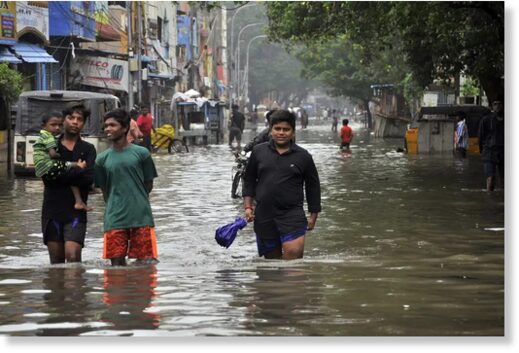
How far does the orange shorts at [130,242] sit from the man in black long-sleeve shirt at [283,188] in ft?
3.16

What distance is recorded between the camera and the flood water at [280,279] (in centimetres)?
827

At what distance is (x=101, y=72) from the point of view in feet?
157

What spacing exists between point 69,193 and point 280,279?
1.99 m

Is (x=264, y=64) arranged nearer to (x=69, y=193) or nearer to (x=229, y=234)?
(x=229, y=234)

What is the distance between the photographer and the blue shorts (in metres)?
10.8

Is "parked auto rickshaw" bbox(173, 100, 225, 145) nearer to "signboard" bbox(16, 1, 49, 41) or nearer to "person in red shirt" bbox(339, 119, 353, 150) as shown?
"person in red shirt" bbox(339, 119, 353, 150)

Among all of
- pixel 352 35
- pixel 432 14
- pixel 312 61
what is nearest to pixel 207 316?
pixel 432 14

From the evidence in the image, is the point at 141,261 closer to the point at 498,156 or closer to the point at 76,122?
the point at 76,122

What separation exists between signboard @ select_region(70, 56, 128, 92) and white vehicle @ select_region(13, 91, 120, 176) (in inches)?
704

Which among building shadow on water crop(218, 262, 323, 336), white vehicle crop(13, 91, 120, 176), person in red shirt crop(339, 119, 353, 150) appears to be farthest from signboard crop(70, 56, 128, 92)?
building shadow on water crop(218, 262, 323, 336)

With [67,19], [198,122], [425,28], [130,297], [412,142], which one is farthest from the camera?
[198,122]

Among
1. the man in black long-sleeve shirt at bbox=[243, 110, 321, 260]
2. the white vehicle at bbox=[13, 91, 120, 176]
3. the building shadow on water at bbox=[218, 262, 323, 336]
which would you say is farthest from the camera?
the white vehicle at bbox=[13, 91, 120, 176]

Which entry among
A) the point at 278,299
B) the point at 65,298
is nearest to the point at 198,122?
the point at 65,298

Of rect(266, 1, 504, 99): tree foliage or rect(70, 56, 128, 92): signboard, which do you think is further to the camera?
rect(70, 56, 128, 92): signboard
